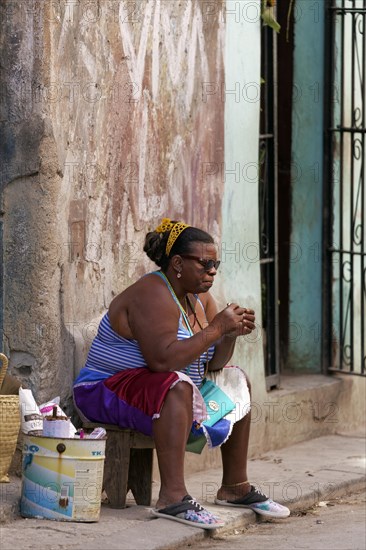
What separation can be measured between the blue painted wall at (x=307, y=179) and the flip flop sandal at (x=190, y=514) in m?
3.17

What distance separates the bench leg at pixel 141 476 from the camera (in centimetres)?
674

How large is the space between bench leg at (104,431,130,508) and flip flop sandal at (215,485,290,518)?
57cm

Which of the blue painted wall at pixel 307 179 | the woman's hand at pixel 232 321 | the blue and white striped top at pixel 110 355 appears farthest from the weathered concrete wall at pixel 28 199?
the blue painted wall at pixel 307 179

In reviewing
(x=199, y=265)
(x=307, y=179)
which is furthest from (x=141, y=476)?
(x=307, y=179)

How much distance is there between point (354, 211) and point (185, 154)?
2.10 meters

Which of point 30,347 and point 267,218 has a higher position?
point 267,218

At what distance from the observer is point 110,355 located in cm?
659

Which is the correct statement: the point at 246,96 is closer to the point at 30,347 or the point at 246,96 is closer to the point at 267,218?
the point at 267,218

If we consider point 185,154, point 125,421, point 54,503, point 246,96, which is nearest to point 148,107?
point 185,154

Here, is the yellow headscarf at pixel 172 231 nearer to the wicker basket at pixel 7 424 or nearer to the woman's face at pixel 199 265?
the woman's face at pixel 199 265

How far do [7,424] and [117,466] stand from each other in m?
0.68

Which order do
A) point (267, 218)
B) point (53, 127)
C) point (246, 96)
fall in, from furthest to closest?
1. point (267, 218)
2. point (246, 96)
3. point (53, 127)

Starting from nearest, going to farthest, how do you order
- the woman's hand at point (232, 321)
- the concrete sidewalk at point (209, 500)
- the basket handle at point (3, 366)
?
the concrete sidewalk at point (209, 500)
the basket handle at point (3, 366)
the woman's hand at point (232, 321)

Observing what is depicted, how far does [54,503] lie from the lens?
20.1ft
